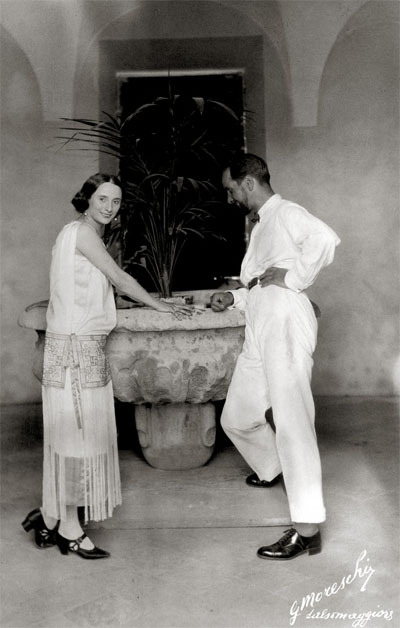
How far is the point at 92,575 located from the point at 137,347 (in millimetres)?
1073

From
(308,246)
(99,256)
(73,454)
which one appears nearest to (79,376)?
(73,454)

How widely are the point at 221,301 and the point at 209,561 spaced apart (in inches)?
46.0

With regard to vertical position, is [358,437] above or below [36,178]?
below

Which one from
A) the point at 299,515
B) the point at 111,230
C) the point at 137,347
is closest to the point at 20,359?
the point at 111,230

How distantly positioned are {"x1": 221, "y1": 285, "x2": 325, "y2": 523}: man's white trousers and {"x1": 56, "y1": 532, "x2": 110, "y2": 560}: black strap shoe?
Result: 774 millimetres

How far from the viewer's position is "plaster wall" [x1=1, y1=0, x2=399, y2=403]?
5.52 m

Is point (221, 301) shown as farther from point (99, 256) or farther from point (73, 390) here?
point (73, 390)

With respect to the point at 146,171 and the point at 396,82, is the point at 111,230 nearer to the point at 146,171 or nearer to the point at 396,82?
the point at 146,171

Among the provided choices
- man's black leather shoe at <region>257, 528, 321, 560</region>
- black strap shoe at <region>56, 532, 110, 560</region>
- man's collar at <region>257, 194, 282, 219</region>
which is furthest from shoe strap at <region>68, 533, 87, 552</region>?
man's collar at <region>257, 194, 282, 219</region>

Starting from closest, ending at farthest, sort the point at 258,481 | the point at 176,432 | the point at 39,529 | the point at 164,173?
the point at 39,529 < the point at 258,481 < the point at 176,432 < the point at 164,173

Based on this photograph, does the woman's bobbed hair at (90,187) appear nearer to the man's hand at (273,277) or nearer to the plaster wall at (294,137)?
the man's hand at (273,277)

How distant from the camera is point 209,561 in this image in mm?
2756

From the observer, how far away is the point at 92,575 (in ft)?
8.71

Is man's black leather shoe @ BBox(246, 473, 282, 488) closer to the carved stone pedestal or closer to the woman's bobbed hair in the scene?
the carved stone pedestal
